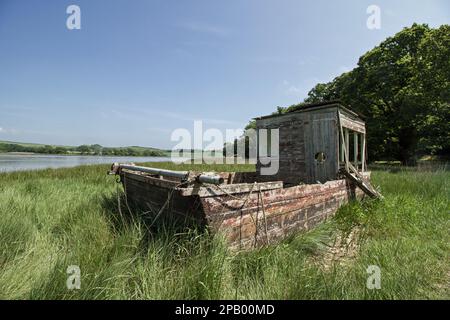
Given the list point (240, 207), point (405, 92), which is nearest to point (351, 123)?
point (240, 207)

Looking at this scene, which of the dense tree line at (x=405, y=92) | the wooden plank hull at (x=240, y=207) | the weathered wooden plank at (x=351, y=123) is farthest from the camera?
the dense tree line at (x=405, y=92)

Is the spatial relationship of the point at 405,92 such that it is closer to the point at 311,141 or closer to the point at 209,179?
the point at 311,141

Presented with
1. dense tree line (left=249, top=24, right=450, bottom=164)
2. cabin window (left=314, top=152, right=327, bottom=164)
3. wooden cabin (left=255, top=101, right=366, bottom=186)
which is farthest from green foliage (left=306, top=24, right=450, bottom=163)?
cabin window (left=314, top=152, right=327, bottom=164)

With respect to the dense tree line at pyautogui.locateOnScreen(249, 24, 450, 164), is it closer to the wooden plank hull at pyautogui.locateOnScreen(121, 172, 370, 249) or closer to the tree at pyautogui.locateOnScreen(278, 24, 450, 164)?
the tree at pyautogui.locateOnScreen(278, 24, 450, 164)

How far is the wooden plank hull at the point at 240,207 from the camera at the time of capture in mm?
3357

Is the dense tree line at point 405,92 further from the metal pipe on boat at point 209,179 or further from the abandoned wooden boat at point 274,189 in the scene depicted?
the metal pipe on boat at point 209,179

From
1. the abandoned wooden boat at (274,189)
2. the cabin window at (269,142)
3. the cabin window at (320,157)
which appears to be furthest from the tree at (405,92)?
the cabin window at (269,142)

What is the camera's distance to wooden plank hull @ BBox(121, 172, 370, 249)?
11.0 feet

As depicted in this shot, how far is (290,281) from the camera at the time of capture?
111 inches

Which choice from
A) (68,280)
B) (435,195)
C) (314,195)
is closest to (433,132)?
(435,195)

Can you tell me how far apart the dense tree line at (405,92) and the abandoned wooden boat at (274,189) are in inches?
460

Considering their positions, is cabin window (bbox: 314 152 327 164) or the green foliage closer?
cabin window (bbox: 314 152 327 164)

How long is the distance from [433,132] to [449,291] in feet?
82.2

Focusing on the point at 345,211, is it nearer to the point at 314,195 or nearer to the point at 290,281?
the point at 314,195
